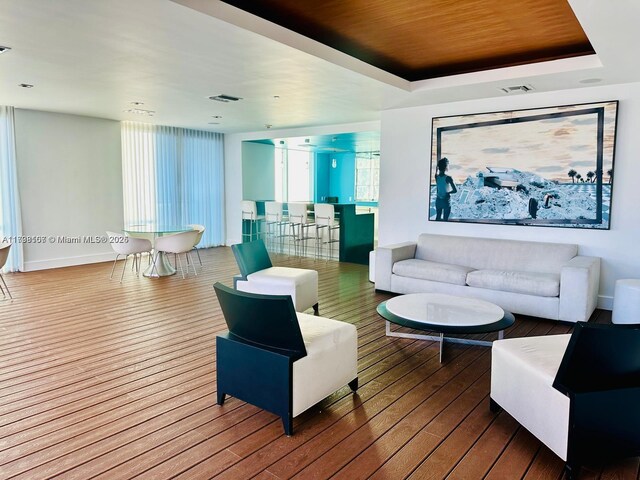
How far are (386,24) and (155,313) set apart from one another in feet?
12.2

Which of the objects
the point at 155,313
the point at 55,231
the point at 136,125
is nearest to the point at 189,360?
the point at 155,313

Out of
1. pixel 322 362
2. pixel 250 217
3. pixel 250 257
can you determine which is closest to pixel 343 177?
pixel 250 217

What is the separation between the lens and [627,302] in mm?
4383

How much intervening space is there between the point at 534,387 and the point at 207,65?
3.84 m

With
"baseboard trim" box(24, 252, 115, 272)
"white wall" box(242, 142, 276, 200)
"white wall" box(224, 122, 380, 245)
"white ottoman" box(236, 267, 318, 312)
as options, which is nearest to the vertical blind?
"white wall" box(224, 122, 380, 245)

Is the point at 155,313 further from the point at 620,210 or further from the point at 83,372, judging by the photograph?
the point at 620,210

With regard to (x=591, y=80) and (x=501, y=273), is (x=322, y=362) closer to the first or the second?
(x=501, y=273)

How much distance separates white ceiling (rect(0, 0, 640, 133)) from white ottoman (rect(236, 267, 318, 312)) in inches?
82.0

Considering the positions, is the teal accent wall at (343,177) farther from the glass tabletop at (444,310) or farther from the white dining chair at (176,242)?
the glass tabletop at (444,310)

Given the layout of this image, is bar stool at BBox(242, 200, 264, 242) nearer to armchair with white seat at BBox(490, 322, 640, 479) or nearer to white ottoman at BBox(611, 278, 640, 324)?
white ottoman at BBox(611, 278, 640, 324)

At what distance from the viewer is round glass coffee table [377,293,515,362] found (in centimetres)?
339

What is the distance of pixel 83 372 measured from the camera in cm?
338

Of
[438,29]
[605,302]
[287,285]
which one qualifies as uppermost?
[438,29]

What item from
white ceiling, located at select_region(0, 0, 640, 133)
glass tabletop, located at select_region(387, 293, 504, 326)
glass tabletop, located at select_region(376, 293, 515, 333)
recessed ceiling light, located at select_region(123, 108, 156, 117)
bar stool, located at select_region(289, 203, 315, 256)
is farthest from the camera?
bar stool, located at select_region(289, 203, 315, 256)
